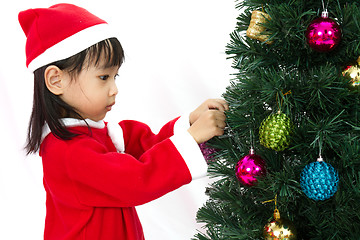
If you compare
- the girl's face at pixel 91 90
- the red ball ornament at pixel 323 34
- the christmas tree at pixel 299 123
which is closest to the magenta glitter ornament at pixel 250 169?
the christmas tree at pixel 299 123

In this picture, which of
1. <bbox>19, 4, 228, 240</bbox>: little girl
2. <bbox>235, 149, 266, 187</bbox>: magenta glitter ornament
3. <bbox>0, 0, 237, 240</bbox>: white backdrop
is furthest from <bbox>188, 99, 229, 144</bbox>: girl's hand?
<bbox>0, 0, 237, 240</bbox>: white backdrop

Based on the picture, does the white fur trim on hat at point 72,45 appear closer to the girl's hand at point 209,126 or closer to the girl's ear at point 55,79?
the girl's ear at point 55,79

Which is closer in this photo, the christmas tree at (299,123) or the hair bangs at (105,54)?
the christmas tree at (299,123)

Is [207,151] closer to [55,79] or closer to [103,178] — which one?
[103,178]

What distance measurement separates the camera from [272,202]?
83 cm

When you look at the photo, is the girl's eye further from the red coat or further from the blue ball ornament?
the blue ball ornament

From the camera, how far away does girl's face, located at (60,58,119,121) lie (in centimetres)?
95

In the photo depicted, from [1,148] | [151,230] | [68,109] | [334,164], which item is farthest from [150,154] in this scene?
[1,148]

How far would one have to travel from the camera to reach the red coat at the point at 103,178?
2.88 feet

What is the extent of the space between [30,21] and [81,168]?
38cm

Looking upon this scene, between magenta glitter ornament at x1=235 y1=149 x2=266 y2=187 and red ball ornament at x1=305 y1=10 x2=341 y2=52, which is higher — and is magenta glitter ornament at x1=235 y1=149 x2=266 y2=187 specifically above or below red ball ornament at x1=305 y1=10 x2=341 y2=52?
below

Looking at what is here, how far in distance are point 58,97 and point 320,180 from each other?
0.61m

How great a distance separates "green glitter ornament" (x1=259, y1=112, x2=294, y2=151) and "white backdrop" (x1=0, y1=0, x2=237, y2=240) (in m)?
0.81

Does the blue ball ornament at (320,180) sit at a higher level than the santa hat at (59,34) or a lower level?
lower
